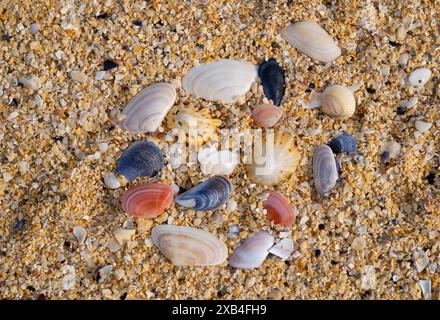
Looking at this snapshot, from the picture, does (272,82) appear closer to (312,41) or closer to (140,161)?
(312,41)

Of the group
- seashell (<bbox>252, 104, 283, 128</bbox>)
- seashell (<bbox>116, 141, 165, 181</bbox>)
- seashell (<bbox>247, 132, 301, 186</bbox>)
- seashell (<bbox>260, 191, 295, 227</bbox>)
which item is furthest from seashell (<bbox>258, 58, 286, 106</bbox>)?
seashell (<bbox>116, 141, 165, 181</bbox>)

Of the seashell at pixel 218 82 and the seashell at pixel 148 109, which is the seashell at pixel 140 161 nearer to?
the seashell at pixel 148 109

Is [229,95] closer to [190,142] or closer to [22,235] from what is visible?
[190,142]

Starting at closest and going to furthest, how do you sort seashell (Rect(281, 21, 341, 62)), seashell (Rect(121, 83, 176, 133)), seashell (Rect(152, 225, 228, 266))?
seashell (Rect(152, 225, 228, 266))
seashell (Rect(121, 83, 176, 133))
seashell (Rect(281, 21, 341, 62))

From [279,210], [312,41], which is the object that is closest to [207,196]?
[279,210]

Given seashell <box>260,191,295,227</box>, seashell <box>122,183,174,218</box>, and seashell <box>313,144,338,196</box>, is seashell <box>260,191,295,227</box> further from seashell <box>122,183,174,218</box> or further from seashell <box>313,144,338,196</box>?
seashell <box>122,183,174,218</box>

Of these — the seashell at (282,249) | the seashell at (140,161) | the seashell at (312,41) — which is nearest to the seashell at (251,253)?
the seashell at (282,249)

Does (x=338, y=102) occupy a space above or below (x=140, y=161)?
above
